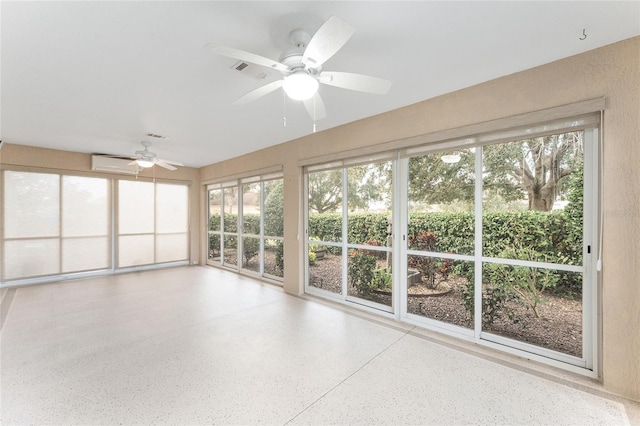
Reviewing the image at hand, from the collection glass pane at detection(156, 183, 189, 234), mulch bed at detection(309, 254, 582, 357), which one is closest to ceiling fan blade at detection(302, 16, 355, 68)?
mulch bed at detection(309, 254, 582, 357)

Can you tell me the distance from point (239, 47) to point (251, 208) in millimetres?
4200

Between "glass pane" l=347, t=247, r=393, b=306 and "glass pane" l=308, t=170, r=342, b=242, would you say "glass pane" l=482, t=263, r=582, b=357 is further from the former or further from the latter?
"glass pane" l=308, t=170, r=342, b=242

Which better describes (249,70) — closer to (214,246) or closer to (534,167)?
(534,167)

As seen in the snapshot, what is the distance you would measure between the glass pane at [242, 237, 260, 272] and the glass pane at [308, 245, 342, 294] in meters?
1.74

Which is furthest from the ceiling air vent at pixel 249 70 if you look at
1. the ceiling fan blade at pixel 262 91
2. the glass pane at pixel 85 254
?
the glass pane at pixel 85 254

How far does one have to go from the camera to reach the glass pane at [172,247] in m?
6.88

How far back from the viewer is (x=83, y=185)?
5.71 metres

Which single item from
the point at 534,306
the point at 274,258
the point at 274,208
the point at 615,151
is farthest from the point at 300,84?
the point at 274,258

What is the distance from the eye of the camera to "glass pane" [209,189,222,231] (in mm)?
7026

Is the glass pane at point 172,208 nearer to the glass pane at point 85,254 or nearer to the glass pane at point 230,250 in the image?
the glass pane at point 85,254

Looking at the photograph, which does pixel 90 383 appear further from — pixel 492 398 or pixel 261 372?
pixel 492 398

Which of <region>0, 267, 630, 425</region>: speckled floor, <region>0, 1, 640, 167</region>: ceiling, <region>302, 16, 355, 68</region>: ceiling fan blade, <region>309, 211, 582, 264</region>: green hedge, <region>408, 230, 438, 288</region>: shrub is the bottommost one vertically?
<region>0, 267, 630, 425</region>: speckled floor

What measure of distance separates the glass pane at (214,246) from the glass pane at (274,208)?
7.07 ft

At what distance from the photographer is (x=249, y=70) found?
2420mm
